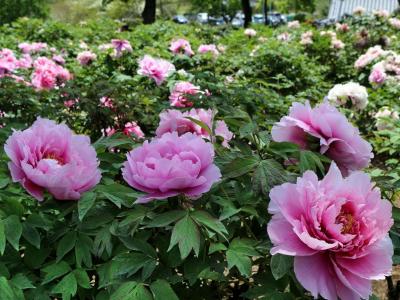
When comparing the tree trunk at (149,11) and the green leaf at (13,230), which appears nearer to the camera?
the green leaf at (13,230)

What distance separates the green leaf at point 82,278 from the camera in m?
1.15

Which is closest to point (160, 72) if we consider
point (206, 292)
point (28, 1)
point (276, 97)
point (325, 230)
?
point (276, 97)

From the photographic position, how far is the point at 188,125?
1.60 metres

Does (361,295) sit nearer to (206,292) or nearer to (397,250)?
(397,250)

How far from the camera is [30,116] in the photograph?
3.31 meters

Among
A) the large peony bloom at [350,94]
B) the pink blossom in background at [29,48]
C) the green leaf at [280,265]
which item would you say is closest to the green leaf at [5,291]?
the green leaf at [280,265]

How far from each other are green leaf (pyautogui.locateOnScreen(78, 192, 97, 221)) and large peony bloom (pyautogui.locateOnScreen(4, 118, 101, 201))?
0.03 metres

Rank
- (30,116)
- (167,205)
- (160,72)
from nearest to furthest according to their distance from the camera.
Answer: (167,205) → (30,116) → (160,72)

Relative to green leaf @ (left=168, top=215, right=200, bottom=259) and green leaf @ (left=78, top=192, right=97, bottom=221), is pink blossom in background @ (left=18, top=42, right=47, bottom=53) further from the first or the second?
green leaf @ (left=168, top=215, right=200, bottom=259)

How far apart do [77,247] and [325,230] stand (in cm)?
53

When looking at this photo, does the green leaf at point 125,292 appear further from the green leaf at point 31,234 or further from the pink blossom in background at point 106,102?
the pink blossom in background at point 106,102

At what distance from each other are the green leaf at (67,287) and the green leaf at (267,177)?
0.42 metres

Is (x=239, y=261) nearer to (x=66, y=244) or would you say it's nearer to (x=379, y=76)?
(x=66, y=244)

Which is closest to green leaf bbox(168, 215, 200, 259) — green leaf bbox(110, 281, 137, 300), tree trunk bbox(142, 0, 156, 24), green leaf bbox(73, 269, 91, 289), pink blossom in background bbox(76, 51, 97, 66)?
green leaf bbox(110, 281, 137, 300)
